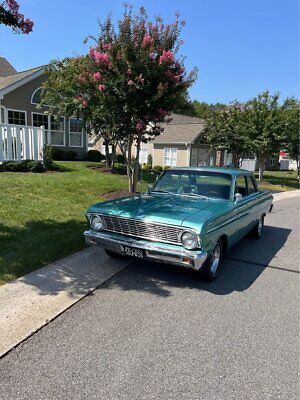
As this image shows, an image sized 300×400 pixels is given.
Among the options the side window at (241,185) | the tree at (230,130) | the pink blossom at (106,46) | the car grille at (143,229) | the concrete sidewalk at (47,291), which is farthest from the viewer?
the tree at (230,130)

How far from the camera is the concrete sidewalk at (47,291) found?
10.8ft

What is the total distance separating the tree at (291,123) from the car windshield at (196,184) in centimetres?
1659

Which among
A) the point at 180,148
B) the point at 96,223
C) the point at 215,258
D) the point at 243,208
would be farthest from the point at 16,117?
the point at 215,258

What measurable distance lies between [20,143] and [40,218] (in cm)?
658

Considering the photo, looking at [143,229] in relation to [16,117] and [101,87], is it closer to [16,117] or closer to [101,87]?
[101,87]

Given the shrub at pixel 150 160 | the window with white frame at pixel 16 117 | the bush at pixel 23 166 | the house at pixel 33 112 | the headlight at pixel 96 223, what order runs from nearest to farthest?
1. the headlight at pixel 96 223
2. the bush at pixel 23 166
3. the house at pixel 33 112
4. the window with white frame at pixel 16 117
5. the shrub at pixel 150 160

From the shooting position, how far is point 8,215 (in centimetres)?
696

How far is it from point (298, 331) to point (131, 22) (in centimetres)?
844

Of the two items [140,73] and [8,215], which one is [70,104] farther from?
[8,215]

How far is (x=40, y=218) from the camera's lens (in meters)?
7.10

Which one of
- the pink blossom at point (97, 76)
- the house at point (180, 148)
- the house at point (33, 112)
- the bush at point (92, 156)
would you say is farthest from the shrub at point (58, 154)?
the pink blossom at point (97, 76)

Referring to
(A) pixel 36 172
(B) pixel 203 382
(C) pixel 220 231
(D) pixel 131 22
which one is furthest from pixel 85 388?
(A) pixel 36 172

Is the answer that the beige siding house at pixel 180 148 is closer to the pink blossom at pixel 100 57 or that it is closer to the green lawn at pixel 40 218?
the green lawn at pixel 40 218

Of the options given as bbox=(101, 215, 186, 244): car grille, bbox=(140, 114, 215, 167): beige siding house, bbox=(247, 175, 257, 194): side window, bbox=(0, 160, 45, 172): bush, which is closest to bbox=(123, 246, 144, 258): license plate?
bbox=(101, 215, 186, 244): car grille
